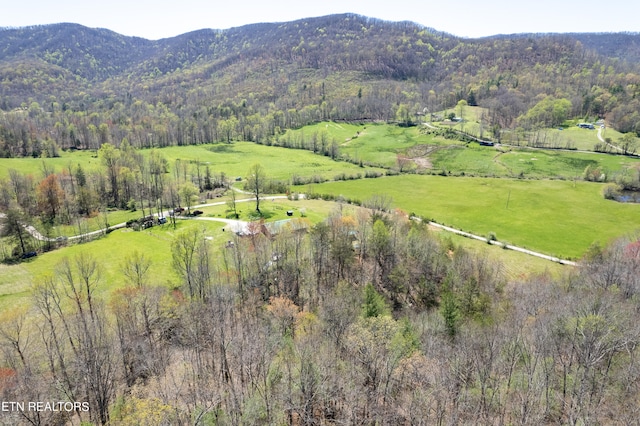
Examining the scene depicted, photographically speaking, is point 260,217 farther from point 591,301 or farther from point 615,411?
point 615,411

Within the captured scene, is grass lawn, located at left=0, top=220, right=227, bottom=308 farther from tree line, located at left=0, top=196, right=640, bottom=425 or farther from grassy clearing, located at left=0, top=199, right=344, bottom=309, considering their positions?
tree line, located at left=0, top=196, right=640, bottom=425

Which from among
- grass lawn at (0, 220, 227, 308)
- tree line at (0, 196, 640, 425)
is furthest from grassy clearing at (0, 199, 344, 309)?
tree line at (0, 196, 640, 425)

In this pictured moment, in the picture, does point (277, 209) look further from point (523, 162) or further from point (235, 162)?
point (523, 162)

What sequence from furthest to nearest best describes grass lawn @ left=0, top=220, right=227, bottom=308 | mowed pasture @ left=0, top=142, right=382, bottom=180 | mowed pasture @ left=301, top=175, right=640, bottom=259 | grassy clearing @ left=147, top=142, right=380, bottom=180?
grassy clearing @ left=147, top=142, right=380, bottom=180
mowed pasture @ left=0, top=142, right=382, bottom=180
mowed pasture @ left=301, top=175, right=640, bottom=259
grass lawn @ left=0, top=220, right=227, bottom=308

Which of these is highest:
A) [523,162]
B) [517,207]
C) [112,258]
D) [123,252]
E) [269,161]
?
[523,162]

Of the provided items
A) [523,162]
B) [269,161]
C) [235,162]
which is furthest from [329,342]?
[523,162]

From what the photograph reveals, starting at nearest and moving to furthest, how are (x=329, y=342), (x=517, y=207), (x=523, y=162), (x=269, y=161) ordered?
(x=329, y=342)
(x=517, y=207)
(x=523, y=162)
(x=269, y=161)

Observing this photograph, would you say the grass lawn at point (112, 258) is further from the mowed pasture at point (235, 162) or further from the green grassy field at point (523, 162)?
the green grassy field at point (523, 162)


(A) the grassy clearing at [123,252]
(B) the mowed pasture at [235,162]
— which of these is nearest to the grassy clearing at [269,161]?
(B) the mowed pasture at [235,162]
